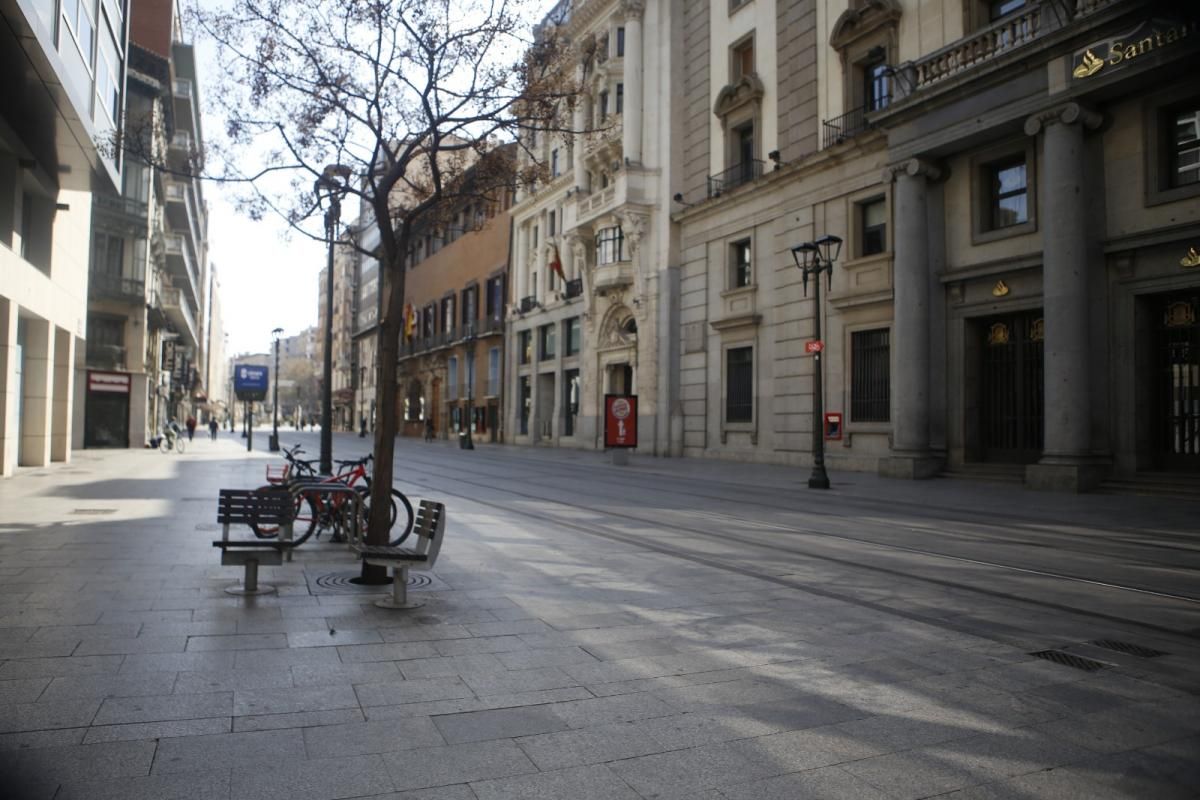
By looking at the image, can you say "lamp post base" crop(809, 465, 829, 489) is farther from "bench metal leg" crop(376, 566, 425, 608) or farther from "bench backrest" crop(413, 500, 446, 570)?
"bench metal leg" crop(376, 566, 425, 608)

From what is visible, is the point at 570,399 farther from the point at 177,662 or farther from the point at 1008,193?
the point at 177,662

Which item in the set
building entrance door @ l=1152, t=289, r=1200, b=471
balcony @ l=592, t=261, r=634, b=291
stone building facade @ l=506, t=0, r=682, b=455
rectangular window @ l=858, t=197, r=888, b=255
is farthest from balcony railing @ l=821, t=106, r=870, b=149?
balcony @ l=592, t=261, r=634, b=291

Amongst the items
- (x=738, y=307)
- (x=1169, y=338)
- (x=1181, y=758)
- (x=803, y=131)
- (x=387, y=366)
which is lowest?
(x=1181, y=758)

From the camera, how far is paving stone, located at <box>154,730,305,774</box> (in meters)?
3.62

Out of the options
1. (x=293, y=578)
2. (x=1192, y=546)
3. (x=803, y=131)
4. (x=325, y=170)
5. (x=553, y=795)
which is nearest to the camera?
(x=553, y=795)

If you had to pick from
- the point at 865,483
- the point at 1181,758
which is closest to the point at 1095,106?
the point at 865,483

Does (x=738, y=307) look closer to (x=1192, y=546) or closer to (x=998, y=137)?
(x=998, y=137)

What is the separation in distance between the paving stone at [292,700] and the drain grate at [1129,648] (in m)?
5.06

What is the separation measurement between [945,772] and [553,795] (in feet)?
5.73

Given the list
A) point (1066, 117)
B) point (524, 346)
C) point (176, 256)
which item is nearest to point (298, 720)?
point (1066, 117)

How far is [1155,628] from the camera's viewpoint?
6340 mm

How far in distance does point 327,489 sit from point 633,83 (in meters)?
31.0

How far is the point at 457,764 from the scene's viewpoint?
3.68 metres

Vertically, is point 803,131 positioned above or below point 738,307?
above
